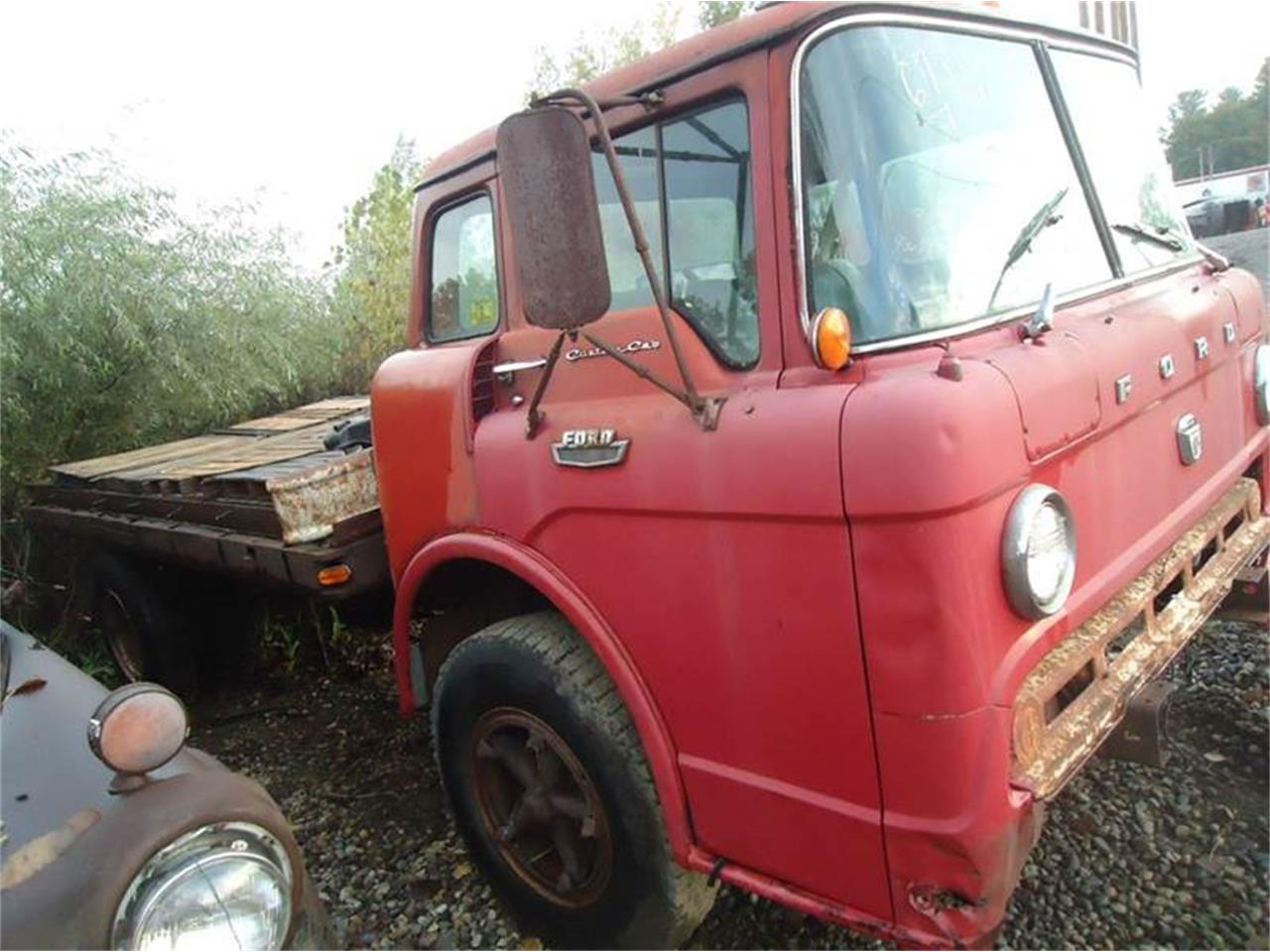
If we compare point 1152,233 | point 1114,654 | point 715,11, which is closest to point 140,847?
point 1114,654

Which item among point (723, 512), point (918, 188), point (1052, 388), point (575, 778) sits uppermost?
point (918, 188)

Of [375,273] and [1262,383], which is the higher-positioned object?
[375,273]

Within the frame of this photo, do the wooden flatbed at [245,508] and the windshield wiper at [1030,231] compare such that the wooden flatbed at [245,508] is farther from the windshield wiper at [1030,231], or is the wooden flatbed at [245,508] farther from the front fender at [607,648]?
the windshield wiper at [1030,231]

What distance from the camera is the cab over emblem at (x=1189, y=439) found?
2447 millimetres

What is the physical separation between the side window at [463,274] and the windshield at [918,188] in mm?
1159

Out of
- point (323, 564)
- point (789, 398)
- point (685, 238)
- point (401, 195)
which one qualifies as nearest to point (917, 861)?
point (789, 398)

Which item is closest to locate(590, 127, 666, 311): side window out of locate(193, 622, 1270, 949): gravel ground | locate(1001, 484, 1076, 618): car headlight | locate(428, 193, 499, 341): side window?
locate(428, 193, 499, 341): side window

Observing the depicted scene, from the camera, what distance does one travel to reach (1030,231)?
2.21m

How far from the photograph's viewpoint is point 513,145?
1905 mm

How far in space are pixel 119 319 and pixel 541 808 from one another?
4.33 m

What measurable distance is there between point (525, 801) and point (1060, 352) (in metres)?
1.83

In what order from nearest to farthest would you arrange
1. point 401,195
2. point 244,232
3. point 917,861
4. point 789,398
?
point 917,861
point 789,398
point 244,232
point 401,195

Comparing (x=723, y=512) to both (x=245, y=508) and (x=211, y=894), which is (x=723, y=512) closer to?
(x=211, y=894)

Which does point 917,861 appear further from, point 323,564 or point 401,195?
point 401,195
